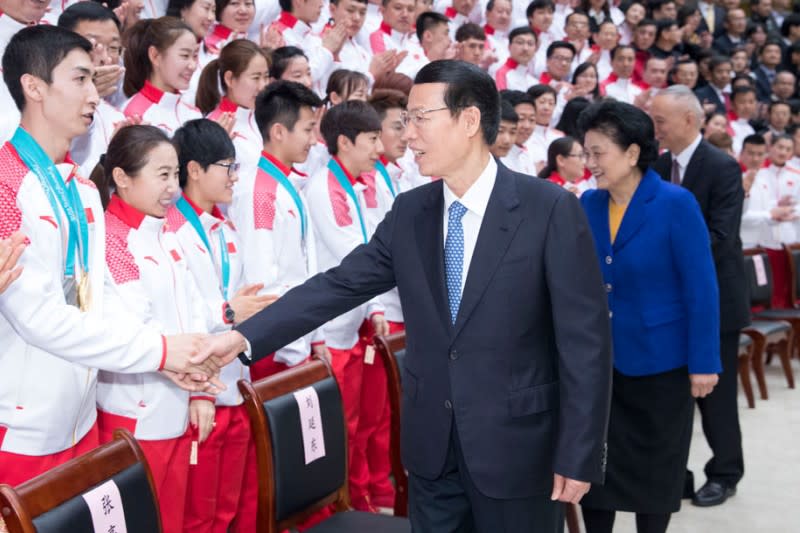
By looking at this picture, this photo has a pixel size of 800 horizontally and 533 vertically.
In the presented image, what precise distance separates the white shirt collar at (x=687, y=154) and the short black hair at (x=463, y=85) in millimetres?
2072

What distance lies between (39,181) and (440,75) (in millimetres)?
984

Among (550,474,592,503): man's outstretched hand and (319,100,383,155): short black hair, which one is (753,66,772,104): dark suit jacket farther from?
(550,474,592,503): man's outstretched hand

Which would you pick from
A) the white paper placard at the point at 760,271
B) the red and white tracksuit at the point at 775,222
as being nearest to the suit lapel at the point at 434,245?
the white paper placard at the point at 760,271

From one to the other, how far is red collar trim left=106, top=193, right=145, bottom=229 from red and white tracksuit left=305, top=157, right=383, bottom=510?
1.18 metres

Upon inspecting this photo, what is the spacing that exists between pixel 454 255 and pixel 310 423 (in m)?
0.73

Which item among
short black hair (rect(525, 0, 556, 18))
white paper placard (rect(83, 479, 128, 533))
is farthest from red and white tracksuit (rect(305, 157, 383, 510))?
short black hair (rect(525, 0, 556, 18))

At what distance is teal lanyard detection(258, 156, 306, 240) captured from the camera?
11.5ft

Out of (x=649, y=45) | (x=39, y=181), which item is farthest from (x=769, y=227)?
(x=39, y=181)

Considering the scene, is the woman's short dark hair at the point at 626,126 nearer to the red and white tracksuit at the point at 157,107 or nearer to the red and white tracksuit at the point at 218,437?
the red and white tracksuit at the point at 218,437

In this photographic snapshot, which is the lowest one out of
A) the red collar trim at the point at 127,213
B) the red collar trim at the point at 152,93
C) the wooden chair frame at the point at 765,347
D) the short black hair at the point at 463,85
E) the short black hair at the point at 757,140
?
the wooden chair frame at the point at 765,347

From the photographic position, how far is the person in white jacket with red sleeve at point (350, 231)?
12.3ft

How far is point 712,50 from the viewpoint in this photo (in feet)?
32.0

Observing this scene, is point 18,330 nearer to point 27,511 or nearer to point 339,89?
point 27,511

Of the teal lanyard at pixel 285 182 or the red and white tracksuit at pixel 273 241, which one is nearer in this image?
the red and white tracksuit at pixel 273 241
